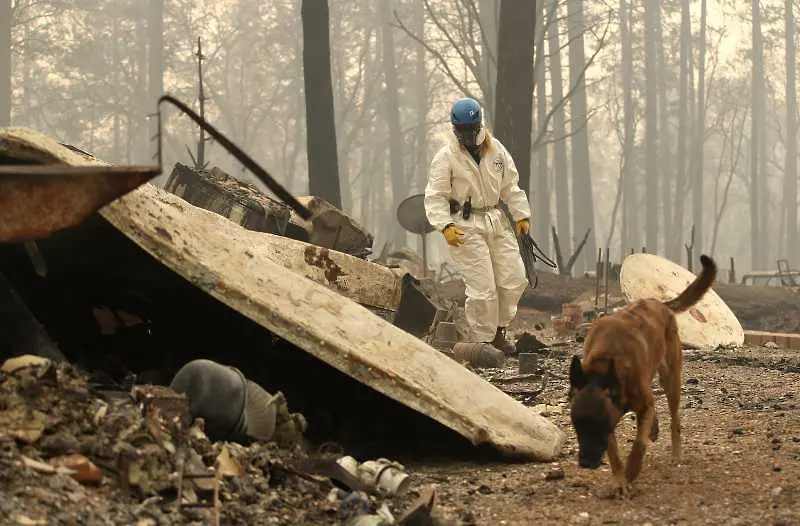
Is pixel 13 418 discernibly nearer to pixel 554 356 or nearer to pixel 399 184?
pixel 554 356

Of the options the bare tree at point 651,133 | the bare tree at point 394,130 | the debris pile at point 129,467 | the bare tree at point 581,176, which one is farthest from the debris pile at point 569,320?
the bare tree at point 651,133

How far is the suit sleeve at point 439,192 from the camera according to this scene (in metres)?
10.8

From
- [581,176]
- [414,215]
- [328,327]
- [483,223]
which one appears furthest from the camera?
[581,176]

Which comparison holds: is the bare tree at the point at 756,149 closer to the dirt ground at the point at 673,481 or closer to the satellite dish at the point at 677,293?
the satellite dish at the point at 677,293

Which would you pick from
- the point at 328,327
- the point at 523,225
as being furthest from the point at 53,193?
the point at 523,225

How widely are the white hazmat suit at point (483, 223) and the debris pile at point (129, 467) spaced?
557 centimetres

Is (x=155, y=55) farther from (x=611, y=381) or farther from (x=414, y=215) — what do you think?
(x=611, y=381)

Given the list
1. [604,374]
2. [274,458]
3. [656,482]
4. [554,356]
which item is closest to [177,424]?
[274,458]

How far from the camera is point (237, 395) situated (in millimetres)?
5688

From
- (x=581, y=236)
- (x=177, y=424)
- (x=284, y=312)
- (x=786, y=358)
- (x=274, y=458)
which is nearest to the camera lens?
(x=177, y=424)

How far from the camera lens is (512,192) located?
1123 centimetres

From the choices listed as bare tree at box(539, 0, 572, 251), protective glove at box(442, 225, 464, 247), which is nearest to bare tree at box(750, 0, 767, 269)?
bare tree at box(539, 0, 572, 251)

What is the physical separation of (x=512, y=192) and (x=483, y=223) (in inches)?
18.3

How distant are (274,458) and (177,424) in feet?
1.92
